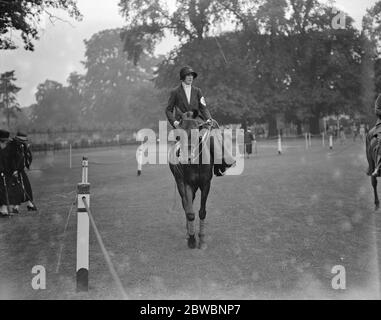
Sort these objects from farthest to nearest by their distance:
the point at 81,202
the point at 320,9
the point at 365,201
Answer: the point at 320,9 < the point at 365,201 < the point at 81,202

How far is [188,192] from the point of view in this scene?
6941 mm

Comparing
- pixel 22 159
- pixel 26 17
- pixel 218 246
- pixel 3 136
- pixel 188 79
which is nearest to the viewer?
pixel 218 246

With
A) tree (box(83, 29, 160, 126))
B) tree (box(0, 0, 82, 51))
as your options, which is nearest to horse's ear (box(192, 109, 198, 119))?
tree (box(0, 0, 82, 51))

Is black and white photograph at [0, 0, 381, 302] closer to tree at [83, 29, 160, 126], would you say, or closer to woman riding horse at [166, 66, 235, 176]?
woman riding horse at [166, 66, 235, 176]

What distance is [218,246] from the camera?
6.92 m

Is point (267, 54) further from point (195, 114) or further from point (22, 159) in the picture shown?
point (195, 114)

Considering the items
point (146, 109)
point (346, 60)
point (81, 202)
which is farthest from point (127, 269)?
point (146, 109)

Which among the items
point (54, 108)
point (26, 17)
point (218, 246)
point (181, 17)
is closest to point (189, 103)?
point (218, 246)

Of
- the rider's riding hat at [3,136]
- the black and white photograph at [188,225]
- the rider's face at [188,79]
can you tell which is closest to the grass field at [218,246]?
the black and white photograph at [188,225]

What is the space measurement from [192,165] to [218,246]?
1.35 m

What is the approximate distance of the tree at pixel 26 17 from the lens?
16.3 meters
